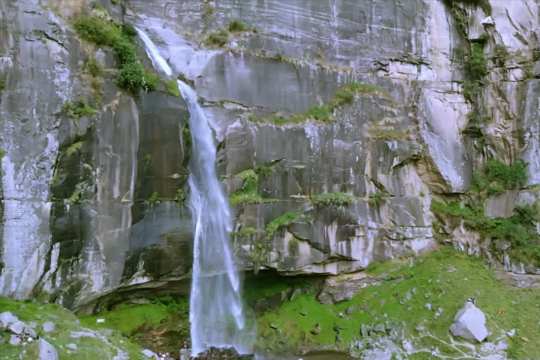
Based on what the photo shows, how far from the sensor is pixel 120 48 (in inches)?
347

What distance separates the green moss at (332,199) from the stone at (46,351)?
6.52m

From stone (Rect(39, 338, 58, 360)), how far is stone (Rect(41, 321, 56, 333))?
1.69 ft

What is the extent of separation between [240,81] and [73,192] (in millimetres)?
5146

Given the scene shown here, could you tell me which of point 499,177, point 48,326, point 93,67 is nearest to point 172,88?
Result: point 93,67

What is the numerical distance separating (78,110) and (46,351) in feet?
14.7

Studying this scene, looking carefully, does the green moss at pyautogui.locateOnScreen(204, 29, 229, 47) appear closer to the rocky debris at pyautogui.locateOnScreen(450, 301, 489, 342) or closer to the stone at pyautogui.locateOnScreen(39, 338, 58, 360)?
the stone at pyautogui.locateOnScreen(39, 338, 58, 360)

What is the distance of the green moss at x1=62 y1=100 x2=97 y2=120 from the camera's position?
806 centimetres

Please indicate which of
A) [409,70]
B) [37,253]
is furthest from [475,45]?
[37,253]

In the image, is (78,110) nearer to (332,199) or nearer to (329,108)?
(332,199)

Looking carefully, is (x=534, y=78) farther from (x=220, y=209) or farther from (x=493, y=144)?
(x=220, y=209)

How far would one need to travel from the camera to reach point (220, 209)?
978 centimetres

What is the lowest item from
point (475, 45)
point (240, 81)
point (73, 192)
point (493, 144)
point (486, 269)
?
point (486, 269)

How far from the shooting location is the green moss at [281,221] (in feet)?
32.8

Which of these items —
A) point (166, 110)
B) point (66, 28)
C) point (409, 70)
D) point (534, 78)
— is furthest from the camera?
point (409, 70)
